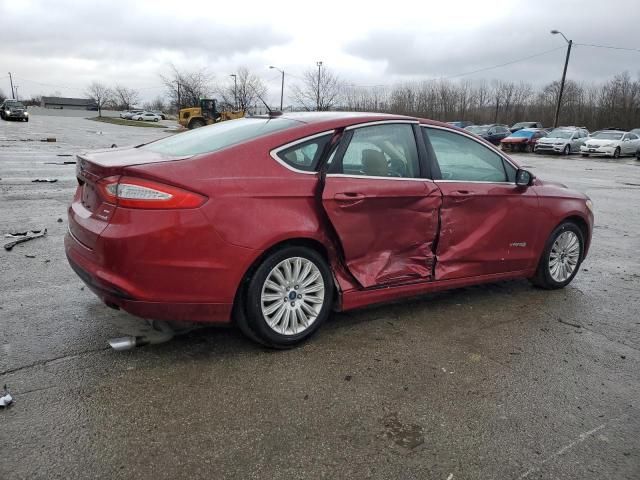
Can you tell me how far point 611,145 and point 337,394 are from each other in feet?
109

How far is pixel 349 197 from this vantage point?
12.0ft

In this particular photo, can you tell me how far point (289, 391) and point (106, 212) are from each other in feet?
5.08

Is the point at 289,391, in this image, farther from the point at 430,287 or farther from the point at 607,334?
the point at 607,334

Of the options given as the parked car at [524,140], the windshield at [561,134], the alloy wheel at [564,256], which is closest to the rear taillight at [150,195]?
the alloy wheel at [564,256]

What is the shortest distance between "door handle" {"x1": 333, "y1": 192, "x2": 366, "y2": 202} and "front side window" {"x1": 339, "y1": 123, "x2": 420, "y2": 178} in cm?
18

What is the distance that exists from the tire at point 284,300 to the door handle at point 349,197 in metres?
0.41

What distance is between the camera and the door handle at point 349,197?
3.60 m

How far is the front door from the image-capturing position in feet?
13.9

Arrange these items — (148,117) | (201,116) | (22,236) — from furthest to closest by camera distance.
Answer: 1. (148,117)
2. (201,116)
3. (22,236)

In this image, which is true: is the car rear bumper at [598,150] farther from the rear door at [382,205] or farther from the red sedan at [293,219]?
the rear door at [382,205]

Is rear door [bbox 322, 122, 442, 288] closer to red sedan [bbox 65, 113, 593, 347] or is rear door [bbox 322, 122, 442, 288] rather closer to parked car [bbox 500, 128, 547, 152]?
red sedan [bbox 65, 113, 593, 347]

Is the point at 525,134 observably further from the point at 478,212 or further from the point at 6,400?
the point at 6,400

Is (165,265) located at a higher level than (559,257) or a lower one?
higher

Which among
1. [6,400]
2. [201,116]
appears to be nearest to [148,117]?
[201,116]
